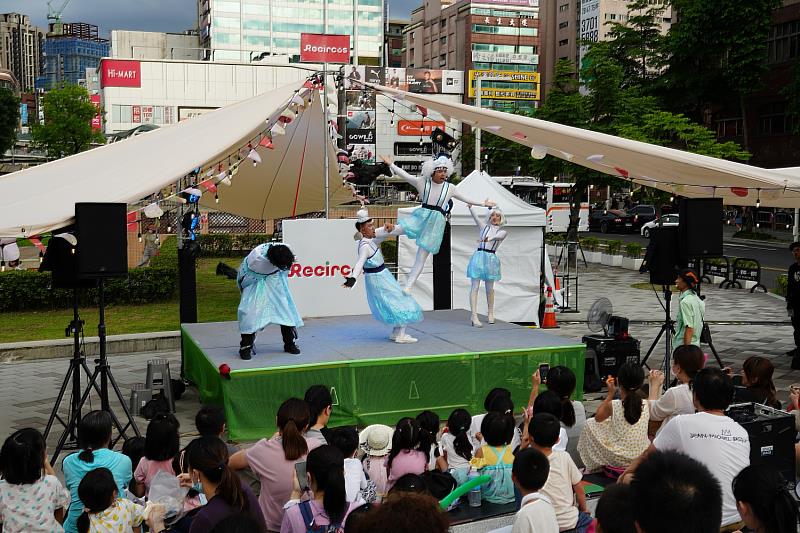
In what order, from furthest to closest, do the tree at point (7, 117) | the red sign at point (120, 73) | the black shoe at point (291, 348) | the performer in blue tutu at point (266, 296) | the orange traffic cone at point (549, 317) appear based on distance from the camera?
the red sign at point (120, 73) < the tree at point (7, 117) < the orange traffic cone at point (549, 317) < the black shoe at point (291, 348) < the performer in blue tutu at point (266, 296)

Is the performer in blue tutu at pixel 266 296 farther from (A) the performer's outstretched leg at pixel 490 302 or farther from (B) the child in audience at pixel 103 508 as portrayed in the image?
(B) the child in audience at pixel 103 508

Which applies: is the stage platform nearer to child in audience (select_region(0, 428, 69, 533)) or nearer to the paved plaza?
the paved plaza

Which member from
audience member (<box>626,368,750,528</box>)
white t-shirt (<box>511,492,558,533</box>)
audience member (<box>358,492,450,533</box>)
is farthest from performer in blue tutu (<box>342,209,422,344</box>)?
audience member (<box>358,492,450,533</box>)

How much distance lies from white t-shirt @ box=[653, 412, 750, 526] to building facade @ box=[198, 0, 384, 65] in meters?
83.1

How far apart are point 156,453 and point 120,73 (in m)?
64.9

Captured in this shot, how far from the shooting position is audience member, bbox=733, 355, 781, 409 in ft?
20.2

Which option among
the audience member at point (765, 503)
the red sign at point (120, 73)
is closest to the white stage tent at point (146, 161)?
the audience member at point (765, 503)

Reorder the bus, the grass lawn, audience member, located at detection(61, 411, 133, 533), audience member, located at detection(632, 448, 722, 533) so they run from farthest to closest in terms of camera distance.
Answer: the bus < the grass lawn < audience member, located at detection(61, 411, 133, 533) < audience member, located at detection(632, 448, 722, 533)

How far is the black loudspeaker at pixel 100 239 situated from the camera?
22.9ft

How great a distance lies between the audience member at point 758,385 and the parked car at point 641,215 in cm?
3604

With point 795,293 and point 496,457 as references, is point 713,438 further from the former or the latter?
point 795,293

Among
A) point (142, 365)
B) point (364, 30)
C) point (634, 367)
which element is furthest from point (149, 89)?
point (634, 367)

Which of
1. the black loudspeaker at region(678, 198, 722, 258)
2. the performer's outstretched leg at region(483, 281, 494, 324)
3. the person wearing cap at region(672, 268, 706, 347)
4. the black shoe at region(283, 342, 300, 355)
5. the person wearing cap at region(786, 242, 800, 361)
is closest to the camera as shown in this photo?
the black shoe at region(283, 342, 300, 355)

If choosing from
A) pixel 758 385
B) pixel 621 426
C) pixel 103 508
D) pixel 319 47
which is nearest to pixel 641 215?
pixel 319 47
